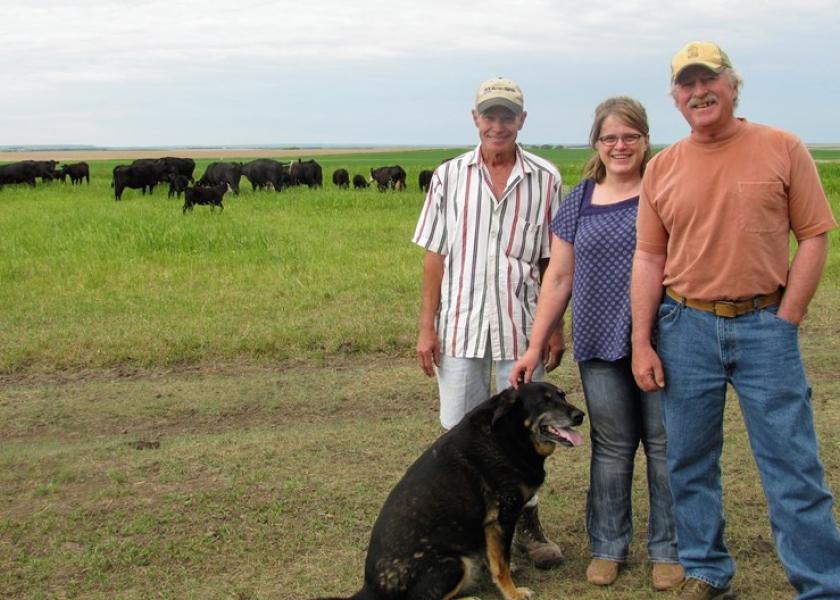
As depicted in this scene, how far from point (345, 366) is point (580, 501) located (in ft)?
11.3

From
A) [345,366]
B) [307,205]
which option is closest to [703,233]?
[345,366]

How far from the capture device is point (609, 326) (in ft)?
12.6

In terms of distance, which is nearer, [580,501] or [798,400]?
[798,400]

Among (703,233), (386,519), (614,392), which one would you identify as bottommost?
(386,519)

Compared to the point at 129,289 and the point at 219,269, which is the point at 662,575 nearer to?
the point at 129,289

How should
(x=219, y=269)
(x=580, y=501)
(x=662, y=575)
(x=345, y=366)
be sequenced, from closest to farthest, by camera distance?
1. (x=662, y=575)
2. (x=580, y=501)
3. (x=345, y=366)
4. (x=219, y=269)

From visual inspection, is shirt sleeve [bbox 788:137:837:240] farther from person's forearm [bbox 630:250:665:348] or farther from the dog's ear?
the dog's ear

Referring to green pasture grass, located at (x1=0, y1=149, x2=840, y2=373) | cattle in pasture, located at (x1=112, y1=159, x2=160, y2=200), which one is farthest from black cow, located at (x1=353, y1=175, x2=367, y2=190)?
green pasture grass, located at (x1=0, y1=149, x2=840, y2=373)

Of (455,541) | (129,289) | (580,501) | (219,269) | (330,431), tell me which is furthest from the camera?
(219,269)

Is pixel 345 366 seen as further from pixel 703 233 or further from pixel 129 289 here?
pixel 703 233

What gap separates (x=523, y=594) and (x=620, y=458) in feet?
2.23

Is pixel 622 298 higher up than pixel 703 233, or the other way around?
pixel 703 233

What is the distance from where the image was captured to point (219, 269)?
12680 millimetres

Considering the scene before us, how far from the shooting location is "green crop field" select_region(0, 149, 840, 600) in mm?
4383
